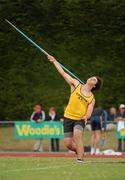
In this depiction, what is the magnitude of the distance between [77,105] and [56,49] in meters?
17.2

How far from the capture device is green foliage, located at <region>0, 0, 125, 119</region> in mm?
33562

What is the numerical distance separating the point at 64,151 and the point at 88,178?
15.0m

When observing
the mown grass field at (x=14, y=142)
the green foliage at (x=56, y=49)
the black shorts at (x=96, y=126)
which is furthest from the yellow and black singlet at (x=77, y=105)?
the green foliage at (x=56, y=49)

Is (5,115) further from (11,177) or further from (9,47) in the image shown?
(11,177)

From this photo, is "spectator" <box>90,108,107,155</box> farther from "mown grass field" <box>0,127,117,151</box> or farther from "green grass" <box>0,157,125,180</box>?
"green grass" <box>0,157,125,180</box>

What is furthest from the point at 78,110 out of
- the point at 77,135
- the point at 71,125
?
the point at 77,135

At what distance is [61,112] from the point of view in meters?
33.0

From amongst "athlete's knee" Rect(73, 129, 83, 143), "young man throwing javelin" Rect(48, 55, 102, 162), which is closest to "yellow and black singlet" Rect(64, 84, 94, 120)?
"young man throwing javelin" Rect(48, 55, 102, 162)

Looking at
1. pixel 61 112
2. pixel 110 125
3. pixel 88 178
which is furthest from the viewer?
pixel 61 112

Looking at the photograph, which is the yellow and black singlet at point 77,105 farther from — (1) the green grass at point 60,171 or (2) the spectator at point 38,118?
(2) the spectator at point 38,118

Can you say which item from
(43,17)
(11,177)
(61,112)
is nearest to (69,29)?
(43,17)

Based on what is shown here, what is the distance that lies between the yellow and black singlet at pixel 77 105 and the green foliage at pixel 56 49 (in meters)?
16.4

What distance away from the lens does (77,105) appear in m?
16.9

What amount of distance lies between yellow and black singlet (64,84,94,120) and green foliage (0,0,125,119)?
1636cm
